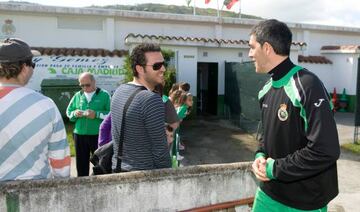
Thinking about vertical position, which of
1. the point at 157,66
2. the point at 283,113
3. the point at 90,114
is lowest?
the point at 90,114

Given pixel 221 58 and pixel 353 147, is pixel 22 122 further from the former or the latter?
pixel 221 58

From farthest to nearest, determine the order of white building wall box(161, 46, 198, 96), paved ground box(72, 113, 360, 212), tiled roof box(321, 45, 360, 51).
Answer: tiled roof box(321, 45, 360, 51), white building wall box(161, 46, 198, 96), paved ground box(72, 113, 360, 212)

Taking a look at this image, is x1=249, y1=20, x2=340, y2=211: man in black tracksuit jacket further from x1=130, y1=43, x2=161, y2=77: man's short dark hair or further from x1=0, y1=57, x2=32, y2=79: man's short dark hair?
x1=0, y1=57, x2=32, y2=79: man's short dark hair

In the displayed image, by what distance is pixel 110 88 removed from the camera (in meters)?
14.2

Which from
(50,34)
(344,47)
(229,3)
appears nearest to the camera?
(50,34)

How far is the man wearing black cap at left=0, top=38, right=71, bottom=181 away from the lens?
252cm

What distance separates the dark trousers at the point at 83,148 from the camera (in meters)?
5.69

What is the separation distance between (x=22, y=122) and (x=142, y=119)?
0.79 m

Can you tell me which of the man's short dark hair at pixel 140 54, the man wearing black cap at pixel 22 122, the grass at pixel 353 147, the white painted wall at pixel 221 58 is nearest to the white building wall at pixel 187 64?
the white painted wall at pixel 221 58

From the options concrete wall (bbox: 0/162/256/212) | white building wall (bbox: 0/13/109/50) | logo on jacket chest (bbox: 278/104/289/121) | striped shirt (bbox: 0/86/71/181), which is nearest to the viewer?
logo on jacket chest (bbox: 278/104/289/121)

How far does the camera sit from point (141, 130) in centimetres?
288

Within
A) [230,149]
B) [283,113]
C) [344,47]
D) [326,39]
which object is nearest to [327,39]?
[326,39]

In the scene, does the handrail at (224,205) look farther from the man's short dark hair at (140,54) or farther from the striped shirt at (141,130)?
the man's short dark hair at (140,54)

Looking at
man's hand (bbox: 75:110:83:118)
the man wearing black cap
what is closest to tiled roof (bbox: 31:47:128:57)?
man's hand (bbox: 75:110:83:118)
